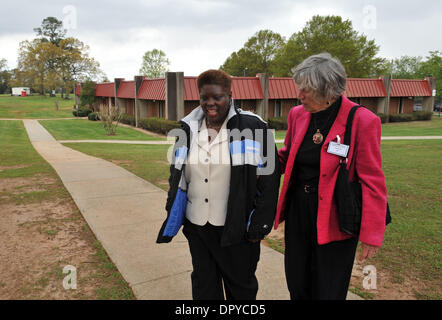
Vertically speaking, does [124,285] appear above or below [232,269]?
below

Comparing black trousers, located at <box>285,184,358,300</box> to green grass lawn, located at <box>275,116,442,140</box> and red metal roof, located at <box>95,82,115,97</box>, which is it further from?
red metal roof, located at <box>95,82,115,97</box>

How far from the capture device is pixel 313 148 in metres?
2.31

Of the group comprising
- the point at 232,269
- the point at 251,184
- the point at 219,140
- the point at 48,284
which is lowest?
the point at 48,284

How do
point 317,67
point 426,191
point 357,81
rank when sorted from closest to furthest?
point 317,67 → point 426,191 → point 357,81

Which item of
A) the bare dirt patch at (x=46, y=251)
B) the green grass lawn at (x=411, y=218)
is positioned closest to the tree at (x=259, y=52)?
the green grass lawn at (x=411, y=218)

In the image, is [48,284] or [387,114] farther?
[387,114]

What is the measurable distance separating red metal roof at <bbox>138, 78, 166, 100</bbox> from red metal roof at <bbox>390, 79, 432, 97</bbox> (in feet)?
67.7

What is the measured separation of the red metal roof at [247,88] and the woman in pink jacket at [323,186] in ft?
73.4

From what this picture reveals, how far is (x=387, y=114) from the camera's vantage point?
102ft

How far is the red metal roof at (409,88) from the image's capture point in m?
31.4

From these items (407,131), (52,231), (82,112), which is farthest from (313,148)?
(82,112)

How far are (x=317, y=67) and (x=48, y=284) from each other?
3.18 metres

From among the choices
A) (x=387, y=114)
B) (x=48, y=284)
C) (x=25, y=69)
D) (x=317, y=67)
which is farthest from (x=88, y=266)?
(x=25, y=69)

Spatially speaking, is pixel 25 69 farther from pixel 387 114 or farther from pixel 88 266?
pixel 88 266
